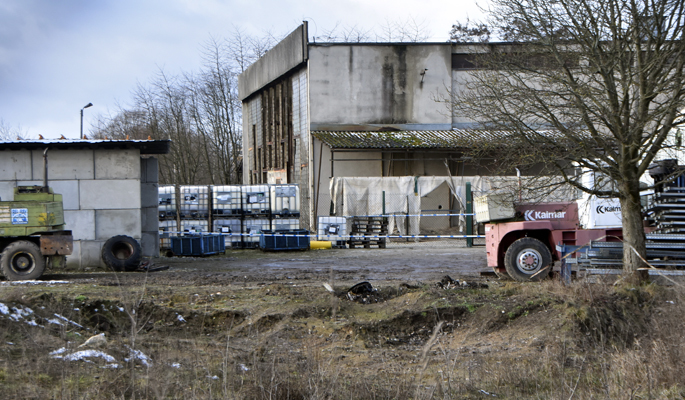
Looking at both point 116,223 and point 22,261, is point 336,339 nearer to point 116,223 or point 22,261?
point 22,261

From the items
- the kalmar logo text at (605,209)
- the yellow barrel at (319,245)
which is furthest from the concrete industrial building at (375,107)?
the kalmar logo text at (605,209)

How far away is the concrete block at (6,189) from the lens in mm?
17766

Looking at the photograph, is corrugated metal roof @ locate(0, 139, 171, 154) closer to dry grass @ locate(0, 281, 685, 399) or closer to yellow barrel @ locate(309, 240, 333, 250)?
dry grass @ locate(0, 281, 685, 399)

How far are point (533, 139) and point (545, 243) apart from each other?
395cm

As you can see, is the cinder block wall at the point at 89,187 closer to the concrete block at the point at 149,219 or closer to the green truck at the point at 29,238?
the concrete block at the point at 149,219

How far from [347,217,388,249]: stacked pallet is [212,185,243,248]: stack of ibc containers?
4.23 meters

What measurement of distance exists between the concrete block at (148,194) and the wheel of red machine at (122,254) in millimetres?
2821

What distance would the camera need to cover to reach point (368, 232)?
25.1 meters

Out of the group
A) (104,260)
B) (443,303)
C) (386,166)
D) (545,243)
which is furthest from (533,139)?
(386,166)

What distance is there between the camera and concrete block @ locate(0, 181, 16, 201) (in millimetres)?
17766

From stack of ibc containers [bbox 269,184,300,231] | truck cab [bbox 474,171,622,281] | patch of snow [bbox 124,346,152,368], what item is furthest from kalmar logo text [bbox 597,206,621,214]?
stack of ibc containers [bbox 269,184,300,231]

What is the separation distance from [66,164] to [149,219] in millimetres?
3107

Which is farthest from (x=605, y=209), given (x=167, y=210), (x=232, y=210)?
(x=167, y=210)

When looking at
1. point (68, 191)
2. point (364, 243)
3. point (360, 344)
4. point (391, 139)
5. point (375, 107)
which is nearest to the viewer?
point (360, 344)
